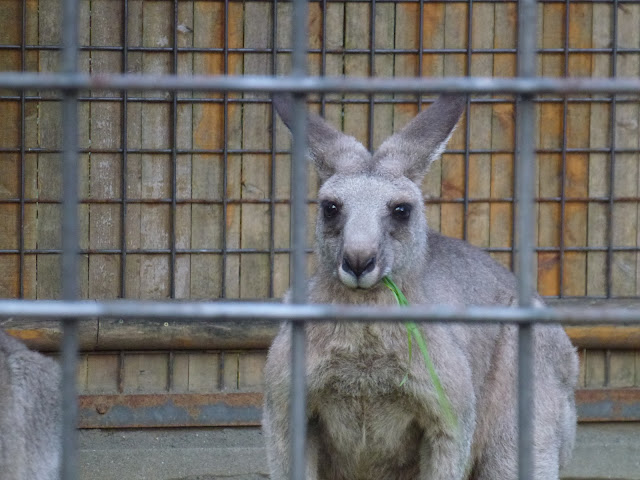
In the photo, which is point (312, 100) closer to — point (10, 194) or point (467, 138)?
point (467, 138)

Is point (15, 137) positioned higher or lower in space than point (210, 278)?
higher

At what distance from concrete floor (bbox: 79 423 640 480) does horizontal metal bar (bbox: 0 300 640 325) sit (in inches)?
155

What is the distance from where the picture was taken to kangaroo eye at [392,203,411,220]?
3.76 metres

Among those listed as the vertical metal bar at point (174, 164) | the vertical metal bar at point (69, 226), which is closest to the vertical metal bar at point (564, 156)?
the vertical metal bar at point (174, 164)

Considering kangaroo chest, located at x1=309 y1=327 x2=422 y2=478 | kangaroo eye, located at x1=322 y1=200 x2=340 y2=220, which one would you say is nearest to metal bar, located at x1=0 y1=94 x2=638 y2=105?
kangaroo eye, located at x1=322 y1=200 x2=340 y2=220

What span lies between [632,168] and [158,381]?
286 centimetres

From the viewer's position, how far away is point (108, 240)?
18.4 ft

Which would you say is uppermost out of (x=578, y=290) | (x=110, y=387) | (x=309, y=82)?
(x=309, y=82)

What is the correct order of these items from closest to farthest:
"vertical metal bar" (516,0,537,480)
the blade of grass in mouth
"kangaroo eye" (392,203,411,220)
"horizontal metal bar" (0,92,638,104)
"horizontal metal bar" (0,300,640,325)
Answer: "horizontal metal bar" (0,300,640,325) < "vertical metal bar" (516,0,537,480) < the blade of grass in mouth < "kangaroo eye" (392,203,411,220) < "horizontal metal bar" (0,92,638,104)

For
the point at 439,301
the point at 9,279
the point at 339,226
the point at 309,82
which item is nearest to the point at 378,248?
the point at 339,226

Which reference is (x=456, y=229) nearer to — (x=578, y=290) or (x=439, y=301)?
(x=578, y=290)

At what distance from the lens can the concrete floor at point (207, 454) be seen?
551cm

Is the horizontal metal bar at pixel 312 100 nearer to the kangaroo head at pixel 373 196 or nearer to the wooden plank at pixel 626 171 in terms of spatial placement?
the wooden plank at pixel 626 171

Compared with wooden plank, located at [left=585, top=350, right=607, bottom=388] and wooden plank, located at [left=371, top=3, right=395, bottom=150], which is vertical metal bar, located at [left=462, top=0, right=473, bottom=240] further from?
wooden plank, located at [left=585, top=350, right=607, bottom=388]
